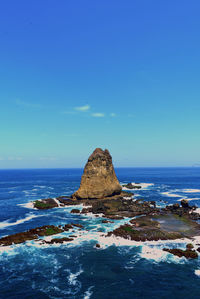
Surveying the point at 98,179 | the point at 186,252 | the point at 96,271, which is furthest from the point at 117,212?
the point at 96,271

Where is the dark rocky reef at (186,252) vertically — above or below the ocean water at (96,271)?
above

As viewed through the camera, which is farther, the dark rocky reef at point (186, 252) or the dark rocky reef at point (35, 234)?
the dark rocky reef at point (35, 234)

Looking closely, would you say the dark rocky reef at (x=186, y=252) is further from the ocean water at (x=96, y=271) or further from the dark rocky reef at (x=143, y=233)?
the dark rocky reef at (x=143, y=233)

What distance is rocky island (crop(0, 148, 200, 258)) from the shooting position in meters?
48.3

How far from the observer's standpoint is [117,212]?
237 feet

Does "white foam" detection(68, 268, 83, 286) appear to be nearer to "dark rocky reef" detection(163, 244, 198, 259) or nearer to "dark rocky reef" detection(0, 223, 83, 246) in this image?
"dark rocky reef" detection(0, 223, 83, 246)

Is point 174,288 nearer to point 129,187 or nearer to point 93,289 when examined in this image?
point 93,289

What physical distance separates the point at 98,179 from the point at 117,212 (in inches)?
873

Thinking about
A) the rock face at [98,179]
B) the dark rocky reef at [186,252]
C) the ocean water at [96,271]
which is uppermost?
the rock face at [98,179]

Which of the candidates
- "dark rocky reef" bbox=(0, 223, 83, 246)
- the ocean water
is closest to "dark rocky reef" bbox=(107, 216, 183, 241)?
the ocean water

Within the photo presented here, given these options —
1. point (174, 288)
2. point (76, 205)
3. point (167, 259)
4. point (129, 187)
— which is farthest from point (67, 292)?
point (129, 187)

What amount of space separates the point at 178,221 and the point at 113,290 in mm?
40358

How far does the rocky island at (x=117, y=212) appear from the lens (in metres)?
48.3

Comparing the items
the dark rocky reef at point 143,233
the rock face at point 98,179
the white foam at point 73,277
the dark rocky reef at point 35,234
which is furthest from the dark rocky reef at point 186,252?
the rock face at point 98,179
